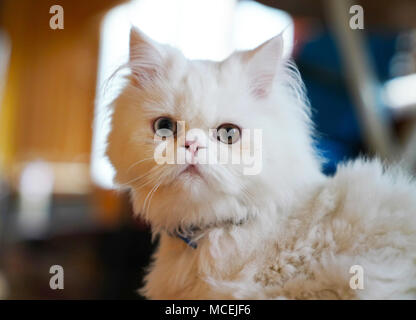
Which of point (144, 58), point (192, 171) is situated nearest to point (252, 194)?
point (192, 171)

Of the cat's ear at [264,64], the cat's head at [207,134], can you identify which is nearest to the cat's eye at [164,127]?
the cat's head at [207,134]

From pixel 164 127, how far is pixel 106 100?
152 mm

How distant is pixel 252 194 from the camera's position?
1.59 ft

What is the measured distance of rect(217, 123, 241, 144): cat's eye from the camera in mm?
459

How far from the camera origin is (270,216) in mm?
496

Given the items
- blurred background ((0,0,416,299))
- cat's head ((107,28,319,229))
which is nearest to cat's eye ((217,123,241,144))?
cat's head ((107,28,319,229))

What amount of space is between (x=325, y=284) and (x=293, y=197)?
0.42 feet

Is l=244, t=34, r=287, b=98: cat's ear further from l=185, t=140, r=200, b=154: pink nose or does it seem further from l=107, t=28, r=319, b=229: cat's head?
l=185, t=140, r=200, b=154: pink nose

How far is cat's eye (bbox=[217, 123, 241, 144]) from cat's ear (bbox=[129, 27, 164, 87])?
126mm

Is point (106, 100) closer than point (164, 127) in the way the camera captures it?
No

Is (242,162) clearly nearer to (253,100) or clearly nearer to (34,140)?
(253,100)

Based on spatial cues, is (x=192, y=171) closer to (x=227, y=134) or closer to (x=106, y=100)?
(x=227, y=134)

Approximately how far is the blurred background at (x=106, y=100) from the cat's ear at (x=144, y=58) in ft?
0.07
